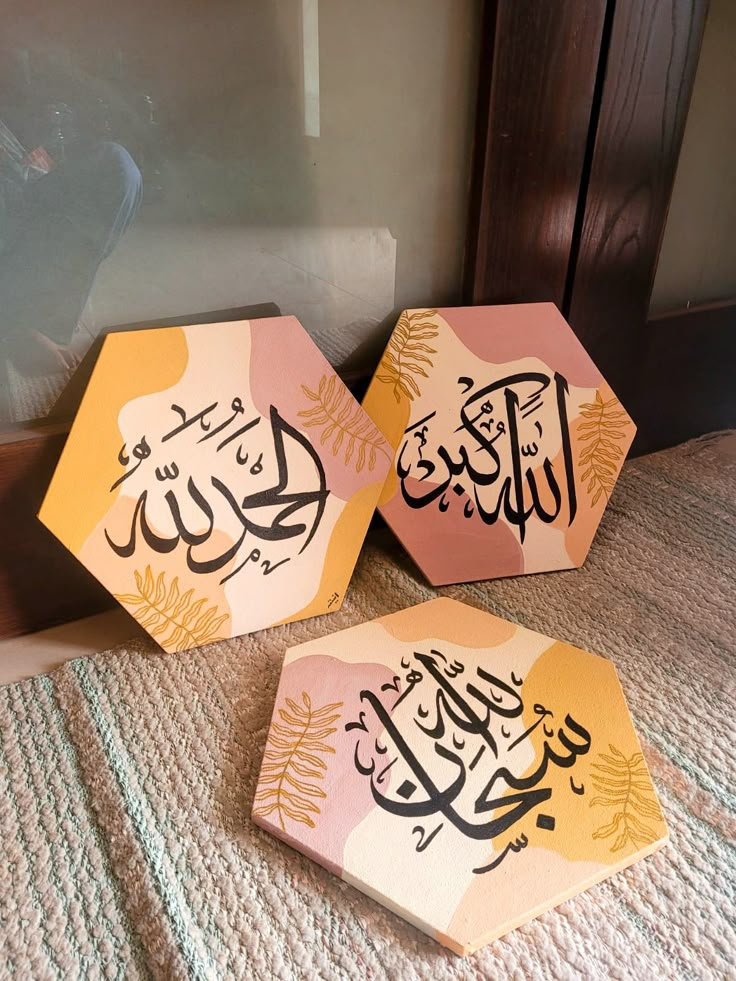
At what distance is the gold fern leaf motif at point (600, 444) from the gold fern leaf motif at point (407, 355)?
192 millimetres

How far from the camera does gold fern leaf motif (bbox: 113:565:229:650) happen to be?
2.11ft

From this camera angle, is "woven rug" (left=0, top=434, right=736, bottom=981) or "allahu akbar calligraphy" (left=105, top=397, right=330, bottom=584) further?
"allahu akbar calligraphy" (left=105, top=397, right=330, bottom=584)

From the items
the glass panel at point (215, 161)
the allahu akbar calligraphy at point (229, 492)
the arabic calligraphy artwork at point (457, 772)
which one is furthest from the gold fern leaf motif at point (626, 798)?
the glass panel at point (215, 161)

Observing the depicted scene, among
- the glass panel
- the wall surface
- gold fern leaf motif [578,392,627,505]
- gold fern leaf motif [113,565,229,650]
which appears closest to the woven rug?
gold fern leaf motif [113,565,229,650]

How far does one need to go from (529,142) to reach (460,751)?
1.99 feet

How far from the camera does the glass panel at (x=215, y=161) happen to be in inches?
22.3

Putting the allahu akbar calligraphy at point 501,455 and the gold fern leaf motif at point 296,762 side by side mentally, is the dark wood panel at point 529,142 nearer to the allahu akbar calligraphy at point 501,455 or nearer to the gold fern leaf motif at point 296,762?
the allahu akbar calligraphy at point 501,455

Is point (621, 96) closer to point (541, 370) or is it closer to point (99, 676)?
point (541, 370)

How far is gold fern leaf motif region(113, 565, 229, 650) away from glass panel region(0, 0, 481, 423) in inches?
7.2

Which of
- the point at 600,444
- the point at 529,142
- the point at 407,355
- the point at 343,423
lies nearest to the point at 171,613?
the point at 343,423

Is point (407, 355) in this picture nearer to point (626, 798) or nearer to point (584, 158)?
point (584, 158)

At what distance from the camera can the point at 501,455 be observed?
776 mm

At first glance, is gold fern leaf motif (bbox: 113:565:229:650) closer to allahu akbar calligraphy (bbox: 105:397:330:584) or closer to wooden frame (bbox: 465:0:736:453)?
allahu akbar calligraphy (bbox: 105:397:330:584)

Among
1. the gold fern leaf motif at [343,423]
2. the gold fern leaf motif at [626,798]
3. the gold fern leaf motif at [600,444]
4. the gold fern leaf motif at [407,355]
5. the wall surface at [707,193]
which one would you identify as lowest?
the gold fern leaf motif at [626,798]
